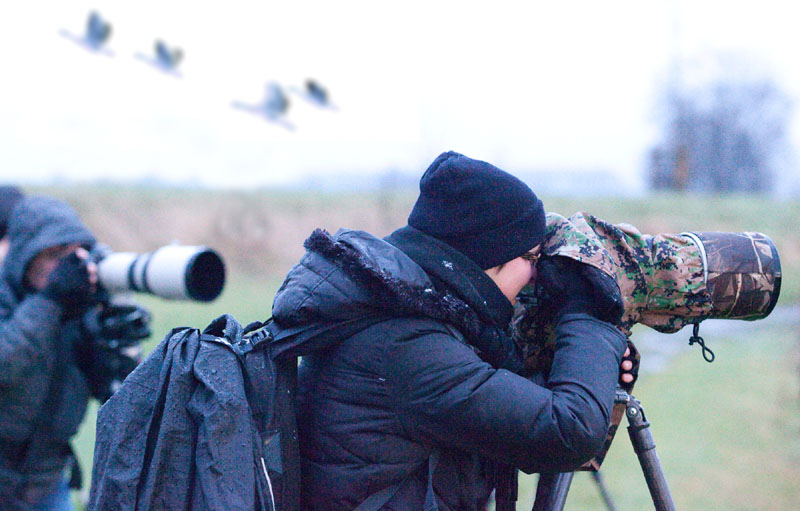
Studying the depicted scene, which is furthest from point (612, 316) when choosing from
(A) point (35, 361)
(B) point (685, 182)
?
(B) point (685, 182)

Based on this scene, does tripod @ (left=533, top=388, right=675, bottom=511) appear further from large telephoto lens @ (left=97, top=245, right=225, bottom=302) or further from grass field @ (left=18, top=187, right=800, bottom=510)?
grass field @ (left=18, top=187, right=800, bottom=510)

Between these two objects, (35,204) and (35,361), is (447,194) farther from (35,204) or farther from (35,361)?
(35,204)

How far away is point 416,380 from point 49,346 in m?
1.34

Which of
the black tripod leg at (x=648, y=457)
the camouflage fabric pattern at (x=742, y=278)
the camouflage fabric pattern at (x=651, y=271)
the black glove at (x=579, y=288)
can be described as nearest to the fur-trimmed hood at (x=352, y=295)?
the black glove at (x=579, y=288)

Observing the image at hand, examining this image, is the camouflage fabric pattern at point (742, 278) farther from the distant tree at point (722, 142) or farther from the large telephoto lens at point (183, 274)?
the distant tree at point (722, 142)

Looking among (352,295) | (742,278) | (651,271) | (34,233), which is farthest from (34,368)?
(742,278)

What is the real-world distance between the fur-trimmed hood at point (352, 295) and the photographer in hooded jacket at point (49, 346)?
1.11 metres

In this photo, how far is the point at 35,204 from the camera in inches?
87.4

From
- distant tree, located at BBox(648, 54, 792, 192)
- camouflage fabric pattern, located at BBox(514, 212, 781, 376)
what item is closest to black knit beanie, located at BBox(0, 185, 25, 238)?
camouflage fabric pattern, located at BBox(514, 212, 781, 376)

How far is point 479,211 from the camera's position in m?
1.23

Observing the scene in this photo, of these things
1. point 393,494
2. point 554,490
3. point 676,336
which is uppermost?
point 393,494

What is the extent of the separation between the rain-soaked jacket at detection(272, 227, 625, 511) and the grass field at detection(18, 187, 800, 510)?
2.72 meters

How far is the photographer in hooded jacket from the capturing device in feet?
6.63

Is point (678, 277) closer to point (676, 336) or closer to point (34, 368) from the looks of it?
point (34, 368)
